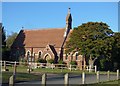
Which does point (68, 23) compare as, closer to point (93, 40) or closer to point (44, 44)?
point (44, 44)

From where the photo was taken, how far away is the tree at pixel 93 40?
2404 inches

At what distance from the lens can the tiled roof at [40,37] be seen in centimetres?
8389

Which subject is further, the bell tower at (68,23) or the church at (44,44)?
the bell tower at (68,23)

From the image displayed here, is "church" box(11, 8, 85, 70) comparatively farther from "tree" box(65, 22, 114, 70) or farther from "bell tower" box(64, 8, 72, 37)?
"tree" box(65, 22, 114, 70)

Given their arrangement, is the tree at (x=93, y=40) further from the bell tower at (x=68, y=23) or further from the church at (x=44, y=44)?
the bell tower at (x=68, y=23)

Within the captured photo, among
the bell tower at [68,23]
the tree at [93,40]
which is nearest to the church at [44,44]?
the bell tower at [68,23]

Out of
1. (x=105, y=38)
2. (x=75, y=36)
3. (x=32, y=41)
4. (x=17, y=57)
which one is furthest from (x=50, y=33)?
(x=105, y=38)

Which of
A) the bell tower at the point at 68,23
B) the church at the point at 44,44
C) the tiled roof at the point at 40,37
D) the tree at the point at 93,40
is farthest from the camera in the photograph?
the tiled roof at the point at 40,37

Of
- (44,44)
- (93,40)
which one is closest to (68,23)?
(44,44)

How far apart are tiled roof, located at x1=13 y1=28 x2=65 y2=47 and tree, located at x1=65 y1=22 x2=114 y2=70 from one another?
16419 mm

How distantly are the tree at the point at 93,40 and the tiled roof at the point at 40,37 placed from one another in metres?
16.4

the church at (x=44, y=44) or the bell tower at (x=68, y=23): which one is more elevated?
the bell tower at (x=68, y=23)

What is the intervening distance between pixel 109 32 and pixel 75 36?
7.38 metres

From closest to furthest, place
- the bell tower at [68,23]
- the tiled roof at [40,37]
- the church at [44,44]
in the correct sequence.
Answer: the church at [44,44] → the bell tower at [68,23] → the tiled roof at [40,37]
